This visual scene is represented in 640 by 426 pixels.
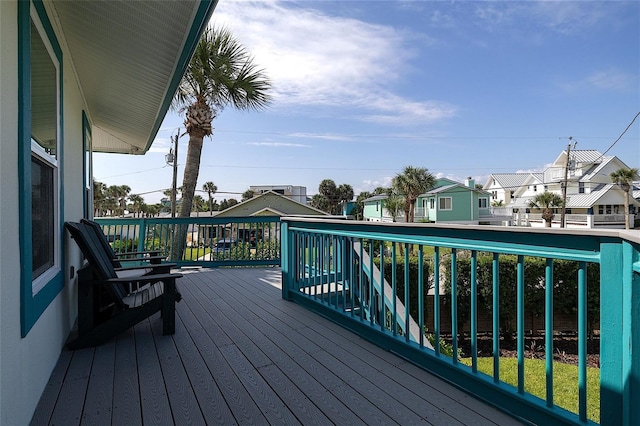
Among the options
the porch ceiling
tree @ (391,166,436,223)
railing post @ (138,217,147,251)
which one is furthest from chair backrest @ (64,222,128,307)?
tree @ (391,166,436,223)

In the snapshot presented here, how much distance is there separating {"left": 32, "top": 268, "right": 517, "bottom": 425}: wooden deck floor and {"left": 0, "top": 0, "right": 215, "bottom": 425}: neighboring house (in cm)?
27

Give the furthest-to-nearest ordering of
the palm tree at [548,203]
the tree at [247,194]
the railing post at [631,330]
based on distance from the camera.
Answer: the tree at [247,194] < the palm tree at [548,203] < the railing post at [631,330]

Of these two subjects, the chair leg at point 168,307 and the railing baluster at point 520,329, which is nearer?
the railing baluster at point 520,329

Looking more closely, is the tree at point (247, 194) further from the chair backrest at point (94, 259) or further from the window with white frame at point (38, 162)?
the window with white frame at point (38, 162)

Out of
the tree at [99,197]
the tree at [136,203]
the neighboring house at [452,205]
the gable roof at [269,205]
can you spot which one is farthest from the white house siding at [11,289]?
the tree at [136,203]

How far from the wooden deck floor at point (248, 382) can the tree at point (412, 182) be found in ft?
84.8

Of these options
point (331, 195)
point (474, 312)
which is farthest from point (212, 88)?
point (331, 195)

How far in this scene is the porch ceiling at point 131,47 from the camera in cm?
240

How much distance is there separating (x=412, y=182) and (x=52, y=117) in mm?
27030

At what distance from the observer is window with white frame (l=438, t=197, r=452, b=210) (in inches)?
1228

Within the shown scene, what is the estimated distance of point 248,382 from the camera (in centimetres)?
220

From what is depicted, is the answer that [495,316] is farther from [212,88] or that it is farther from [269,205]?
[269,205]

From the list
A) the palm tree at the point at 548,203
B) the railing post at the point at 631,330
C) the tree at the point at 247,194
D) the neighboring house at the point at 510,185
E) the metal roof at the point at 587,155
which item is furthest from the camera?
the tree at the point at 247,194

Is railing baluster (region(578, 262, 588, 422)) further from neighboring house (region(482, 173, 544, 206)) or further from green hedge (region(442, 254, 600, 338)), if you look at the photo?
neighboring house (region(482, 173, 544, 206))
